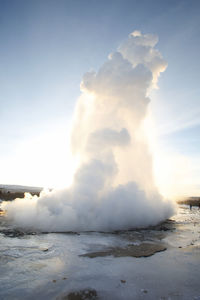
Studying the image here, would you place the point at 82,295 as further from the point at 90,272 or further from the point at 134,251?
the point at 134,251

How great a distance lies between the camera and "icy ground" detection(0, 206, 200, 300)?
235 inches

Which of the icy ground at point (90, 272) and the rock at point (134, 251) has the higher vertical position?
the icy ground at point (90, 272)

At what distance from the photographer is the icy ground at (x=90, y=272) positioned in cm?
596

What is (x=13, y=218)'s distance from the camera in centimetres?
1867

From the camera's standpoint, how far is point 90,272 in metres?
7.43

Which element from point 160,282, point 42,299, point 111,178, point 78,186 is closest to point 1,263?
point 42,299

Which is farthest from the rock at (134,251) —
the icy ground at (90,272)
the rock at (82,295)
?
Result: the rock at (82,295)

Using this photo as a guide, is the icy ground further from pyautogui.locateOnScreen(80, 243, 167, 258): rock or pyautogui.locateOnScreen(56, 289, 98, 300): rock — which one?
pyautogui.locateOnScreen(80, 243, 167, 258): rock

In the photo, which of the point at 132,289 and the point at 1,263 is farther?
the point at 1,263

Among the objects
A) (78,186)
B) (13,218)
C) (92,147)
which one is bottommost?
(13,218)

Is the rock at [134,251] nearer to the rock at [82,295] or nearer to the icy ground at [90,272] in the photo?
the icy ground at [90,272]

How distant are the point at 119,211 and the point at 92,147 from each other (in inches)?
311

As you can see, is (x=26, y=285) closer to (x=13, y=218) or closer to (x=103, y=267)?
(x=103, y=267)

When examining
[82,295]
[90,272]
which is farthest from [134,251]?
[82,295]
